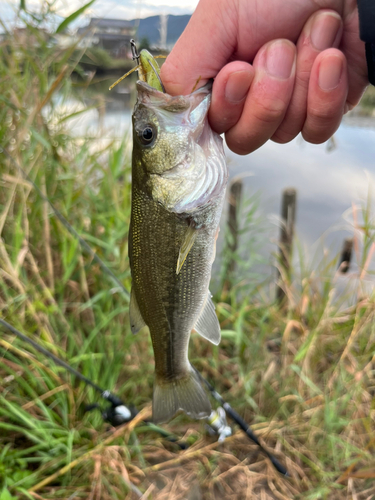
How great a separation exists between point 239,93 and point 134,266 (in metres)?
0.72

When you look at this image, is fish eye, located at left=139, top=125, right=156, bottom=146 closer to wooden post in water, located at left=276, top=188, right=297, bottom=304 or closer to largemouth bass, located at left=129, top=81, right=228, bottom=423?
largemouth bass, located at left=129, top=81, right=228, bottom=423

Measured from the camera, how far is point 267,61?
1.12 meters

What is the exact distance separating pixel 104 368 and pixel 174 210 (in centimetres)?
168

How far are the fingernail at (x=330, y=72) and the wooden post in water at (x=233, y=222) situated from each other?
2.53 m

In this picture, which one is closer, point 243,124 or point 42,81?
point 243,124

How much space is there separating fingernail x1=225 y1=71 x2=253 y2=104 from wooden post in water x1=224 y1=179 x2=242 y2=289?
8.17ft

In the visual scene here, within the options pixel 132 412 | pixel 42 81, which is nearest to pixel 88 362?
pixel 132 412

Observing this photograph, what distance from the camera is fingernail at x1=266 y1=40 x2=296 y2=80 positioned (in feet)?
3.63

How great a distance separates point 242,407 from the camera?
107 inches

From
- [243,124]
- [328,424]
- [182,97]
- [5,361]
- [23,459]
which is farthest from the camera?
[328,424]

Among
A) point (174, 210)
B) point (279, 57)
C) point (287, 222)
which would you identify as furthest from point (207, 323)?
point (287, 222)

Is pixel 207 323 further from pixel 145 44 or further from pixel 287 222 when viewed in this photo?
pixel 287 222

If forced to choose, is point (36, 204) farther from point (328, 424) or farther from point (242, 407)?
point (328, 424)

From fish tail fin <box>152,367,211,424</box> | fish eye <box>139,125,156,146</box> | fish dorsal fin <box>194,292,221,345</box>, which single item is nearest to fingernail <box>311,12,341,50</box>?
fish eye <box>139,125,156,146</box>
